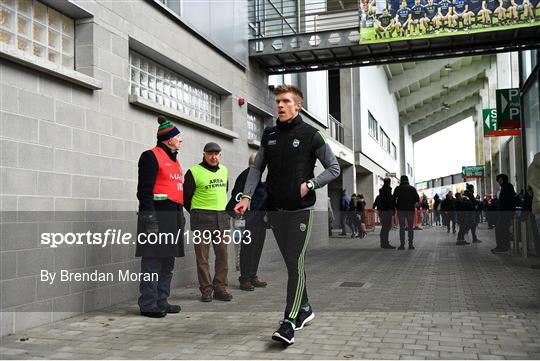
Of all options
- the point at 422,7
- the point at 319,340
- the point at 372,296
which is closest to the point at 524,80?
the point at 422,7

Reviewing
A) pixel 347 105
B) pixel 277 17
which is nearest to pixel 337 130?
pixel 347 105

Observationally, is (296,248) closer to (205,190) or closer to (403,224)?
(205,190)

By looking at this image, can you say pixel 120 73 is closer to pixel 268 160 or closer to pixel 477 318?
pixel 268 160

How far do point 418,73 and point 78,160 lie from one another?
37.6 meters

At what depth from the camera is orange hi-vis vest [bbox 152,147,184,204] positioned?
555 centimetres

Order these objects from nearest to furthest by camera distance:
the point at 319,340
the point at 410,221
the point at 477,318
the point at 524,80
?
the point at 319,340, the point at 477,318, the point at 410,221, the point at 524,80

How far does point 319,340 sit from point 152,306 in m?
1.95

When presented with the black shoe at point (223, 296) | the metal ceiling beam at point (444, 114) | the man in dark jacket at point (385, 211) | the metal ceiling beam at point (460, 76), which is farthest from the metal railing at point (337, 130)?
the metal ceiling beam at point (444, 114)

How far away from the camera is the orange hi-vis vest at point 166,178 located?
555cm

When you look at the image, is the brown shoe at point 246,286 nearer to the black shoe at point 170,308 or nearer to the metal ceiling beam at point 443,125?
the black shoe at point 170,308

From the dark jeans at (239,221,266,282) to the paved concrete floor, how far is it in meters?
0.29

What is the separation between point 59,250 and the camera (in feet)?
17.9

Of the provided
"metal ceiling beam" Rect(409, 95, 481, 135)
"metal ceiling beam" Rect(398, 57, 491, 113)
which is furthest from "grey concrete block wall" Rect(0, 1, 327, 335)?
"metal ceiling beam" Rect(409, 95, 481, 135)

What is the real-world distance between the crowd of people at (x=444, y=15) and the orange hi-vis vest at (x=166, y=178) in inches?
259
